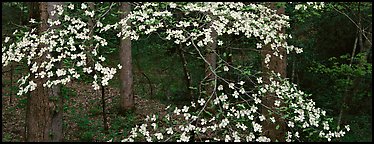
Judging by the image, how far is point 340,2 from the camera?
8.75 meters

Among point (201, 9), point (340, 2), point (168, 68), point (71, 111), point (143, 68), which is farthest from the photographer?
point (143, 68)

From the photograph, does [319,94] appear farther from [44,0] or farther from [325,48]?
[44,0]

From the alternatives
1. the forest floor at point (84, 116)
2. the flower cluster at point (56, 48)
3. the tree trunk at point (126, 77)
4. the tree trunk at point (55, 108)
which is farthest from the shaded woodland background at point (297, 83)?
the flower cluster at point (56, 48)

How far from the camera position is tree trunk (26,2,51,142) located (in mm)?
4277

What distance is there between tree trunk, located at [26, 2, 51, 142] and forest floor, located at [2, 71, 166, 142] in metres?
2.90

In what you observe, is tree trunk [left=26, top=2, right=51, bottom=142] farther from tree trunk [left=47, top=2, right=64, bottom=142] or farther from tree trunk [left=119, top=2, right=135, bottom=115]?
tree trunk [left=119, top=2, right=135, bottom=115]

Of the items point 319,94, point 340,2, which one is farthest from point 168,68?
point 340,2

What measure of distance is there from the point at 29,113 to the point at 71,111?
230 inches

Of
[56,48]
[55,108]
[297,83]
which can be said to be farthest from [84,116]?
[56,48]

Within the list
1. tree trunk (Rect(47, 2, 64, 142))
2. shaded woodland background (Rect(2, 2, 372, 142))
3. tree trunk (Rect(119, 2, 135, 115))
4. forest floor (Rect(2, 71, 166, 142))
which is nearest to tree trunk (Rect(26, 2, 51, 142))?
tree trunk (Rect(47, 2, 64, 142))

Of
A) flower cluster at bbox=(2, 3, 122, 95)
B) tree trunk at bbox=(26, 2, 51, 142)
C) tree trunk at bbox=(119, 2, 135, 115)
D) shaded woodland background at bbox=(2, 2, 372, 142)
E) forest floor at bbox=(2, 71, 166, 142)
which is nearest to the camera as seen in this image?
flower cluster at bbox=(2, 3, 122, 95)

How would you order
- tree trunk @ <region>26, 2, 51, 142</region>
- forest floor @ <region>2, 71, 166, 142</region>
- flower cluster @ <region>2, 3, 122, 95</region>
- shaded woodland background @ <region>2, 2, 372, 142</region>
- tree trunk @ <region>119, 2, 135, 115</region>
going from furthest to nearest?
tree trunk @ <region>119, 2, 135, 115</region> < shaded woodland background @ <region>2, 2, 372, 142</region> < forest floor @ <region>2, 71, 166, 142</region> < tree trunk @ <region>26, 2, 51, 142</region> < flower cluster @ <region>2, 3, 122, 95</region>

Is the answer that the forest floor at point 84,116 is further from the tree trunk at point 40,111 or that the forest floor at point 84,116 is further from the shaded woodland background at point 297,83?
the tree trunk at point 40,111

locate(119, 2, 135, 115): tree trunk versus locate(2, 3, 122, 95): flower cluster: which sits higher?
locate(119, 2, 135, 115): tree trunk
